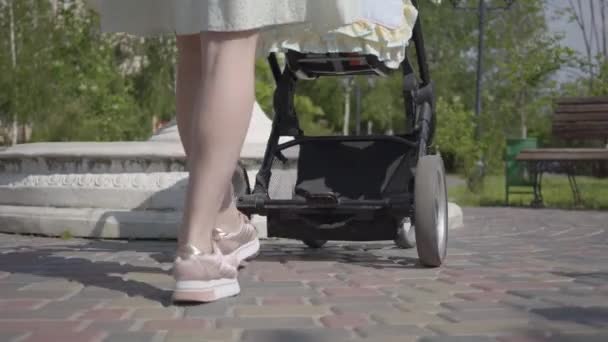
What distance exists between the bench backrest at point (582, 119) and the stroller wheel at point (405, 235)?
263 inches

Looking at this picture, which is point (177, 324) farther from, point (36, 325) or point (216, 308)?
point (36, 325)

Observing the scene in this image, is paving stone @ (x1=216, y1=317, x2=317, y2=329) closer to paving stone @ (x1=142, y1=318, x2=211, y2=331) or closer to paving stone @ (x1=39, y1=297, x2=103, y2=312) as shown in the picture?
paving stone @ (x1=142, y1=318, x2=211, y2=331)

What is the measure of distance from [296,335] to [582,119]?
9159 mm

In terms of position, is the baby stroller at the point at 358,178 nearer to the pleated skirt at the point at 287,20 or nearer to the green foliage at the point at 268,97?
the pleated skirt at the point at 287,20

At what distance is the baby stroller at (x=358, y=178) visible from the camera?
358 cm

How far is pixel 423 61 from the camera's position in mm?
4133

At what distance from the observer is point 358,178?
4.02 metres

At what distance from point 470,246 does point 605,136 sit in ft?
21.1

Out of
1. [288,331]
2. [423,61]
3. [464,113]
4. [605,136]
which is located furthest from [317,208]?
[464,113]

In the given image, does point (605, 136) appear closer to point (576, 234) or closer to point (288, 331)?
point (576, 234)

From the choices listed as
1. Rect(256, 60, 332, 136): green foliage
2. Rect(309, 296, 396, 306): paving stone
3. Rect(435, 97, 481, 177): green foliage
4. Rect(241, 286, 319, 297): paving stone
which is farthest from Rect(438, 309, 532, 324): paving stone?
Rect(435, 97, 481, 177): green foliage

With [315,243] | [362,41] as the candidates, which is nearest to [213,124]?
[362,41]

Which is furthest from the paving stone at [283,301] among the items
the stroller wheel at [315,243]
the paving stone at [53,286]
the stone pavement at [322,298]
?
the stroller wheel at [315,243]

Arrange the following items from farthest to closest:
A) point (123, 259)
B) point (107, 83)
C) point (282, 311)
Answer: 1. point (107, 83)
2. point (123, 259)
3. point (282, 311)
